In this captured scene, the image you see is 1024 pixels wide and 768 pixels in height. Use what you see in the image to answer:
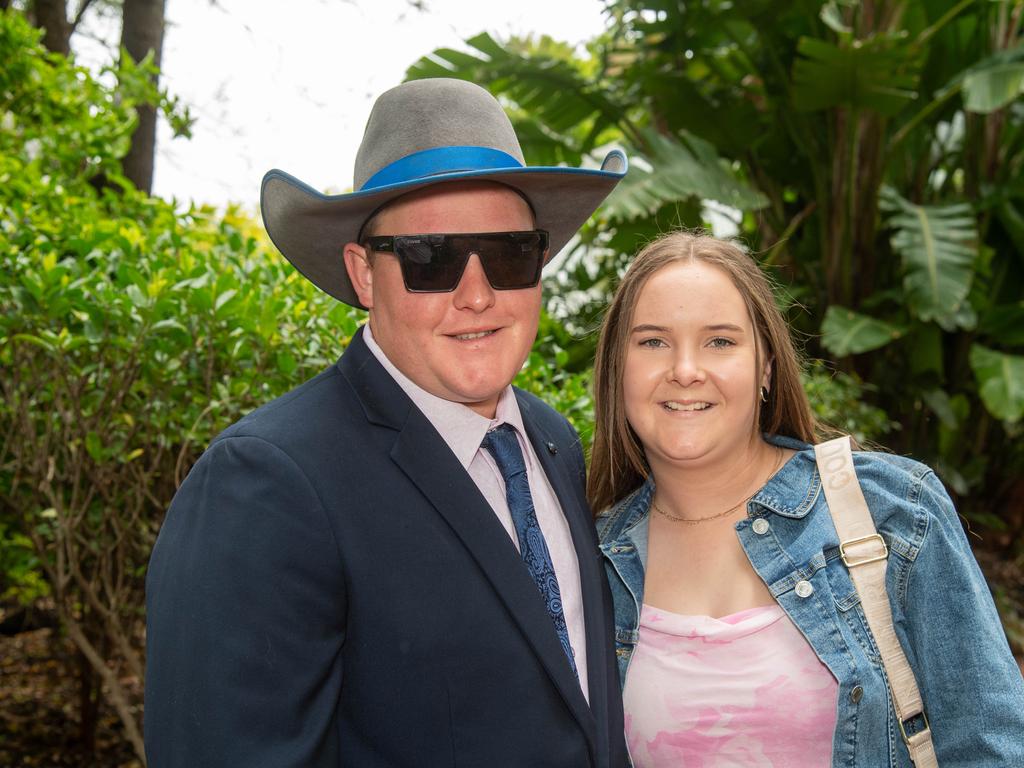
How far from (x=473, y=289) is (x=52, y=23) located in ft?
21.8

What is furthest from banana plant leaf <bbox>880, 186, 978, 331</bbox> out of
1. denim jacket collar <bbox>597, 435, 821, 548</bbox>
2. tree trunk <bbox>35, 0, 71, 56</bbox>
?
tree trunk <bbox>35, 0, 71, 56</bbox>

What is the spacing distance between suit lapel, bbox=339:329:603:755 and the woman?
1.40ft

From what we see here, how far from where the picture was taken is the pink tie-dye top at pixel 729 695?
2156 millimetres

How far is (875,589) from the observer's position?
2.15m

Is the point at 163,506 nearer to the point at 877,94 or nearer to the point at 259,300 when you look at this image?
the point at 259,300

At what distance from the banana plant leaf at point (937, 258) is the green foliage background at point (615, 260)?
20 millimetres

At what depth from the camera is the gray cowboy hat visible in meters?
2.08

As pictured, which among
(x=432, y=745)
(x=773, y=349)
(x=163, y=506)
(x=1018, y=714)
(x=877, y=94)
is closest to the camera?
(x=432, y=745)

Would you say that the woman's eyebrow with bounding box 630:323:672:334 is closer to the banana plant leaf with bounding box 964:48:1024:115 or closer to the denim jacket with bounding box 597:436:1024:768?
the denim jacket with bounding box 597:436:1024:768

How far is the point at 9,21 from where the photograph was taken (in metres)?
4.45

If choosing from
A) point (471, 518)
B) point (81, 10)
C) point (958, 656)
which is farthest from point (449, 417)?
point (81, 10)

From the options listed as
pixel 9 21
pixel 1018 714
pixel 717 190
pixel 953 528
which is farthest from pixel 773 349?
pixel 717 190

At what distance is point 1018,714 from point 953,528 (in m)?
0.41

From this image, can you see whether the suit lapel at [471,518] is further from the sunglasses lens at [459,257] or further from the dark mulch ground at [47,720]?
the dark mulch ground at [47,720]
